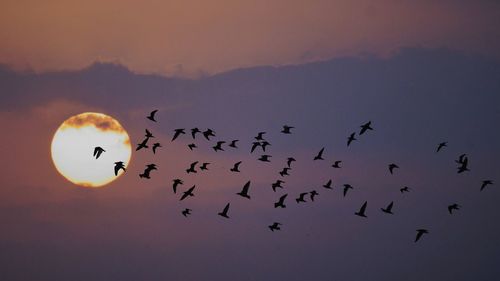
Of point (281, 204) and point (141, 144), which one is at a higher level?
point (141, 144)

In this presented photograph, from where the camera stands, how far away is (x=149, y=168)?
267 ft

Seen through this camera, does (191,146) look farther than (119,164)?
Yes

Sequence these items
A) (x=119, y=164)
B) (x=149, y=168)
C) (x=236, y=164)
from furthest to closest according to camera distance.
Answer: (x=236, y=164) < (x=149, y=168) < (x=119, y=164)

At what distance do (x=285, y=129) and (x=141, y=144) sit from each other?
16670 millimetres

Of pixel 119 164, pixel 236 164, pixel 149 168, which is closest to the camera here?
pixel 119 164

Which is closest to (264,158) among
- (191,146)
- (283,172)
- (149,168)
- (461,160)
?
(283,172)

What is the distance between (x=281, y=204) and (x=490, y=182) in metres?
24.9

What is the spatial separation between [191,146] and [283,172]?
457 inches

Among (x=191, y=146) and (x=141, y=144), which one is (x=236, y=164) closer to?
(x=191, y=146)

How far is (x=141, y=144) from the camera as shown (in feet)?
274

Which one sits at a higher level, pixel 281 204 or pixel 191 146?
pixel 191 146

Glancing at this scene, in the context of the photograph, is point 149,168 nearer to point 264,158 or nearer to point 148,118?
point 148,118

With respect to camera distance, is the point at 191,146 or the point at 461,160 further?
the point at 191,146

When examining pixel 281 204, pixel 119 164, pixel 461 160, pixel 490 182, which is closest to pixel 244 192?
pixel 281 204
